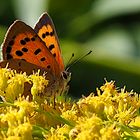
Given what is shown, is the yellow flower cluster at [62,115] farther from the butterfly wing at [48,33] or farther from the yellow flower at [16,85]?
the butterfly wing at [48,33]

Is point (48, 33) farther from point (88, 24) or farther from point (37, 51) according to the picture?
point (88, 24)

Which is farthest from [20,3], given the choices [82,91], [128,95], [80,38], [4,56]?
[128,95]

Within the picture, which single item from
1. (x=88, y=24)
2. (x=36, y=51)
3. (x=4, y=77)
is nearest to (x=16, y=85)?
(x=4, y=77)

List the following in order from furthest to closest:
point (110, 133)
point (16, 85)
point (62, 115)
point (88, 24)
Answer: point (88, 24) → point (16, 85) → point (62, 115) → point (110, 133)

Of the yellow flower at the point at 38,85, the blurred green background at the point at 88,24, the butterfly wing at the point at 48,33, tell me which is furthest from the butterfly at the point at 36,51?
the blurred green background at the point at 88,24

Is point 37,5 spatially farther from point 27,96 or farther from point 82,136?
point 82,136

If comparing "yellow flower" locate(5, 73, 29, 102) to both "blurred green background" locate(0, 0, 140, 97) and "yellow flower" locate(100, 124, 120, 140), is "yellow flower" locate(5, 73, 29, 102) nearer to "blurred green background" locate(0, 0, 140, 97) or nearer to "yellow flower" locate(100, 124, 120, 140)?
"yellow flower" locate(100, 124, 120, 140)

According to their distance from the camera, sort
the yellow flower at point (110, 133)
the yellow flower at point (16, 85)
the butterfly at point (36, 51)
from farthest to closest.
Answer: the butterfly at point (36, 51), the yellow flower at point (16, 85), the yellow flower at point (110, 133)
